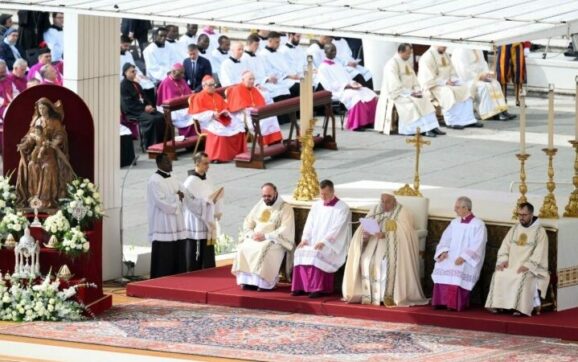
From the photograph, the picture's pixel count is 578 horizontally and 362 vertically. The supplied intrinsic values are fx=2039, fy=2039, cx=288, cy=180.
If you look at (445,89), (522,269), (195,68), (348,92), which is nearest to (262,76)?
(195,68)

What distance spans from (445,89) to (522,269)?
11243 mm

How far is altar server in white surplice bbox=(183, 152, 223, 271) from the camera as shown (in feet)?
69.1

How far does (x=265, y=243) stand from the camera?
20172 millimetres

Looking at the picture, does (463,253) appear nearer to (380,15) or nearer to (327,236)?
(327,236)

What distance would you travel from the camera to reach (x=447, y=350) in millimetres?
17906

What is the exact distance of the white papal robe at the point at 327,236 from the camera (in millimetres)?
19828

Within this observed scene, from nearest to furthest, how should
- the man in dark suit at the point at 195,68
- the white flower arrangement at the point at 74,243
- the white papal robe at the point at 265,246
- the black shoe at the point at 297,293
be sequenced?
1. the white flower arrangement at the point at 74,243
2. the black shoe at the point at 297,293
3. the white papal robe at the point at 265,246
4. the man in dark suit at the point at 195,68

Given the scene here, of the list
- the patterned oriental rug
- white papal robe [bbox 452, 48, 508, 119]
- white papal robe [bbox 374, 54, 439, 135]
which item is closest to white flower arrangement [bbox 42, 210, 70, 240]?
the patterned oriental rug

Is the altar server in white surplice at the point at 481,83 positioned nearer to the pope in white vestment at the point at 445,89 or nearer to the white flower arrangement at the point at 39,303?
the pope in white vestment at the point at 445,89

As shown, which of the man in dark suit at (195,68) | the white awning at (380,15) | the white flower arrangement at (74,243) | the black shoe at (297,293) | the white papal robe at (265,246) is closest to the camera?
the white awning at (380,15)

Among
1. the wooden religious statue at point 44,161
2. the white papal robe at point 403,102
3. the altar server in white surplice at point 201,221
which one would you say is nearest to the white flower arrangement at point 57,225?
the wooden religious statue at point 44,161

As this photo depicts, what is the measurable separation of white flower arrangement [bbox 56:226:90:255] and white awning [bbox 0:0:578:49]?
232 centimetres

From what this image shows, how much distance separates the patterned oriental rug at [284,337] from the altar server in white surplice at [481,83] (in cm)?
1148

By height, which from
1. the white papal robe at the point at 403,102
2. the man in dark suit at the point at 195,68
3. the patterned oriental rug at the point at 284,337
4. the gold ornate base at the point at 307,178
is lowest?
the patterned oriental rug at the point at 284,337
